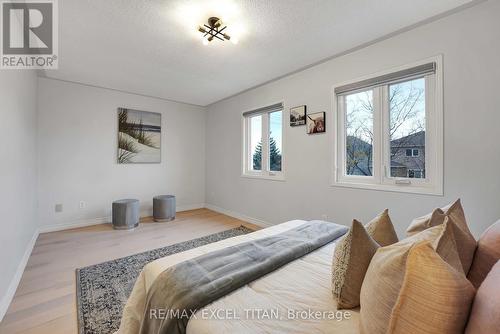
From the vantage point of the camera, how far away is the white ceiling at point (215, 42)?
1.95 meters

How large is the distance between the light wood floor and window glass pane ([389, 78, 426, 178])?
94.7 inches

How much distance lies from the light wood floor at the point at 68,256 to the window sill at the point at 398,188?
1.80m

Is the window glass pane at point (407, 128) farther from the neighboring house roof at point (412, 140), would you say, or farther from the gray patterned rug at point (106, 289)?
the gray patterned rug at point (106, 289)

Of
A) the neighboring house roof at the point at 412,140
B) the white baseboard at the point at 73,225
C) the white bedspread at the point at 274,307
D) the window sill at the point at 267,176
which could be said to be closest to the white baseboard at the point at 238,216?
the window sill at the point at 267,176

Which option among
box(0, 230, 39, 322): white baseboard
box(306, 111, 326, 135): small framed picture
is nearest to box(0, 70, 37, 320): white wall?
box(0, 230, 39, 322): white baseboard

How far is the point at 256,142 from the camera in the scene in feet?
14.0

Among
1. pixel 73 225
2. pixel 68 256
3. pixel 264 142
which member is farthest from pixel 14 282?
pixel 264 142

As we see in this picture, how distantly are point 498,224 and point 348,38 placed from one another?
7.20 feet

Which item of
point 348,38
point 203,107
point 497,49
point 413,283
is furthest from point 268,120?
point 413,283

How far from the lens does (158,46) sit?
2.61 metres

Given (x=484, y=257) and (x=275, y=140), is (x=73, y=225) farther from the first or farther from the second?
(x=484, y=257)

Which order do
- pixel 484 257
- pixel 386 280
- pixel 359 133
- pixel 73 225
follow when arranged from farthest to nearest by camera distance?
pixel 73 225
pixel 359 133
pixel 484 257
pixel 386 280

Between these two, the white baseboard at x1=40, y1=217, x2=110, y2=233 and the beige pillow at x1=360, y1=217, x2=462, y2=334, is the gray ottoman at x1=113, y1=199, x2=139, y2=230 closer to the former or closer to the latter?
the white baseboard at x1=40, y1=217, x2=110, y2=233

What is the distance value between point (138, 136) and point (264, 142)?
2.50 m
